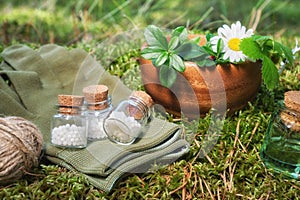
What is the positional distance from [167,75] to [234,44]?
0.69ft

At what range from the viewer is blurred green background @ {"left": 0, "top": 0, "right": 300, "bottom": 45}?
213 cm

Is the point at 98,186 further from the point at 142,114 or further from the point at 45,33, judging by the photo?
the point at 45,33

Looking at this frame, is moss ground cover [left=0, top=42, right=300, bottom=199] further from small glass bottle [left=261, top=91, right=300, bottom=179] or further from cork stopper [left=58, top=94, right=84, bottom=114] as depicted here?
cork stopper [left=58, top=94, right=84, bottom=114]

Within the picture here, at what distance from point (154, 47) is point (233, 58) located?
23cm

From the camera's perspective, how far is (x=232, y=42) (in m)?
1.27

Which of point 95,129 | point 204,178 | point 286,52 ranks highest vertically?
point 286,52

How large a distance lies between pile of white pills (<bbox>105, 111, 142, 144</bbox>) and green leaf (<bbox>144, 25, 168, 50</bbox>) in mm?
245

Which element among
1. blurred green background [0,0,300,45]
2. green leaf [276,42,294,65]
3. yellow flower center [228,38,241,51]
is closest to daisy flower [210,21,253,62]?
yellow flower center [228,38,241,51]

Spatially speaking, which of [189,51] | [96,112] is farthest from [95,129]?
[189,51]

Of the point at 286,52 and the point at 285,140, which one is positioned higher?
the point at 286,52

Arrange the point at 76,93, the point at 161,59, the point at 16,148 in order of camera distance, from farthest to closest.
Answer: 1. the point at 76,93
2. the point at 161,59
3. the point at 16,148

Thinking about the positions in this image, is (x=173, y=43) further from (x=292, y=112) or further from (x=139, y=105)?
(x=292, y=112)

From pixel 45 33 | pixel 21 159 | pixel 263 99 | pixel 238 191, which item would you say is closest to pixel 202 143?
pixel 238 191

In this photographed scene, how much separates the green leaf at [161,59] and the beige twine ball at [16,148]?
1.26 ft
